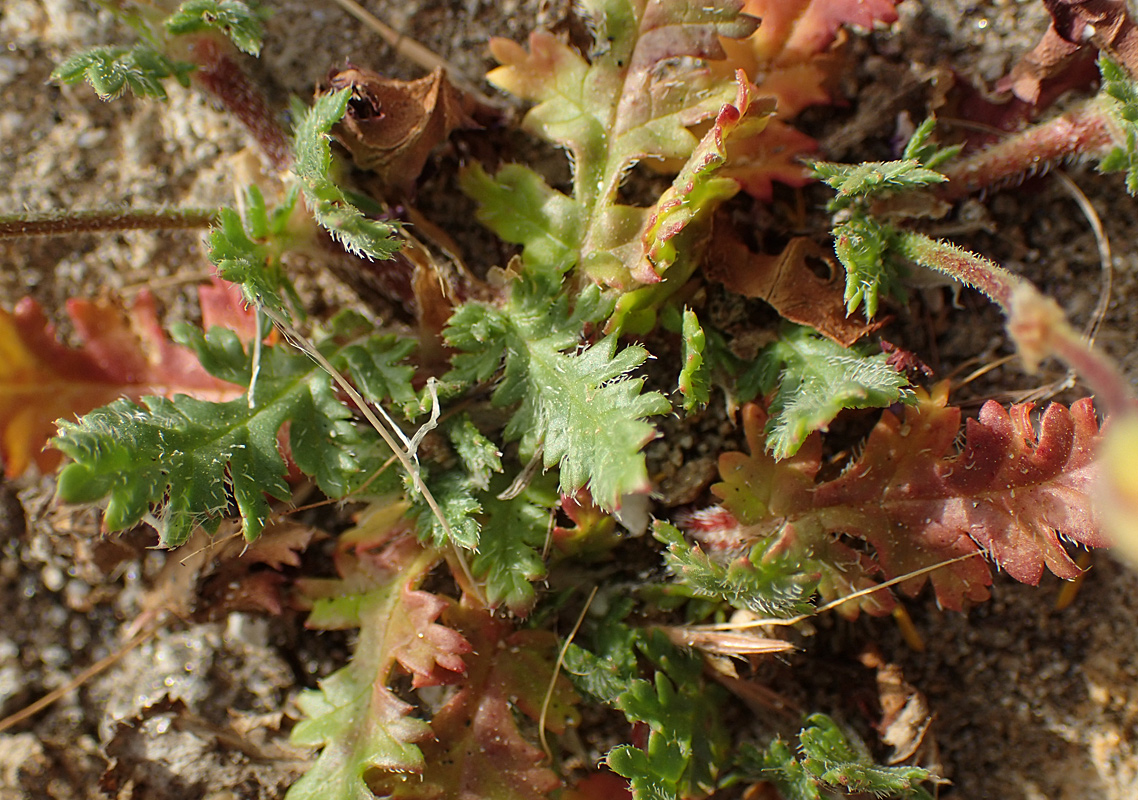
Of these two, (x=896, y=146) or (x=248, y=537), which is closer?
(x=248, y=537)

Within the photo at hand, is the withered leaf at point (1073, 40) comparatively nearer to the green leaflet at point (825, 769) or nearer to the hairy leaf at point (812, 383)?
the hairy leaf at point (812, 383)

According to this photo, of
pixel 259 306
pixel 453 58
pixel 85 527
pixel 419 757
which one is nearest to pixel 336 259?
pixel 259 306

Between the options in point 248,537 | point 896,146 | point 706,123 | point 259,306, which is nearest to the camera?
point 248,537

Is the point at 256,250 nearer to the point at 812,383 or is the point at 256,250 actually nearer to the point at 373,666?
the point at 373,666

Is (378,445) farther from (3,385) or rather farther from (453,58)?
(453,58)

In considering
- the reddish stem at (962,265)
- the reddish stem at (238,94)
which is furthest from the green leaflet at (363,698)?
the reddish stem at (962,265)

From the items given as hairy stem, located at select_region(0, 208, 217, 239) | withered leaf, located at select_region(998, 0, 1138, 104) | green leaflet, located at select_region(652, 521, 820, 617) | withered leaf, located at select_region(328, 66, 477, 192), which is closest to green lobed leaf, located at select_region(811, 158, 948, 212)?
withered leaf, located at select_region(998, 0, 1138, 104)

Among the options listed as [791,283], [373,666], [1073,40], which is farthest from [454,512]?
[1073,40]
